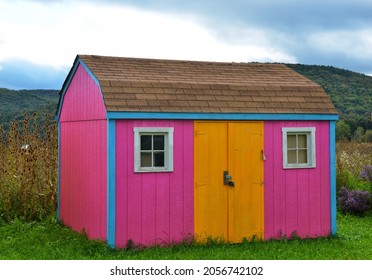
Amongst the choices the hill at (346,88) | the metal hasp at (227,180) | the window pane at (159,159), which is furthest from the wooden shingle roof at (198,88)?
the hill at (346,88)

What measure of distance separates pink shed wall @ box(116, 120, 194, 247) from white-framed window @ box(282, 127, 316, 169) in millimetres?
1952

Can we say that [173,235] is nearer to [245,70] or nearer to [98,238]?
[98,238]

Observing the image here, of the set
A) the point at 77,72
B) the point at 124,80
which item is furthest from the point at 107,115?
the point at 77,72

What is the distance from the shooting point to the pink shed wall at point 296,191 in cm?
995

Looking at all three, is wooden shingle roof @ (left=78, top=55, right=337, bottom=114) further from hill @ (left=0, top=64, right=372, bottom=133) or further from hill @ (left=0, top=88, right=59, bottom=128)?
hill @ (left=0, top=88, right=59, bottom=128)

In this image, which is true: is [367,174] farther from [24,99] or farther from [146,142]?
[24,99]

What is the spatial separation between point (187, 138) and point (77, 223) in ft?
9.70

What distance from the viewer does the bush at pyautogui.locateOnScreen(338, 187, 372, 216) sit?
13.9m

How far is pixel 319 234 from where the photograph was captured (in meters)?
10.4

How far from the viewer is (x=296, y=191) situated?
10133 millimetres

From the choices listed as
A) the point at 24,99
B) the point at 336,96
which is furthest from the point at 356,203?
the point at 24,99

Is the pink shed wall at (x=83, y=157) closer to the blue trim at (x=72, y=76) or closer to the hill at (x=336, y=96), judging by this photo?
the blue trim at (x=72, y=76)

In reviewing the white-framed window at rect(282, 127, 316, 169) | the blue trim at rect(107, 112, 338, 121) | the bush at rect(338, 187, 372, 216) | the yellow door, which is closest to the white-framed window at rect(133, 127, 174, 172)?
the blue trim at rect(107, 112, 338, 121)

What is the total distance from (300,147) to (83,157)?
4.03m
